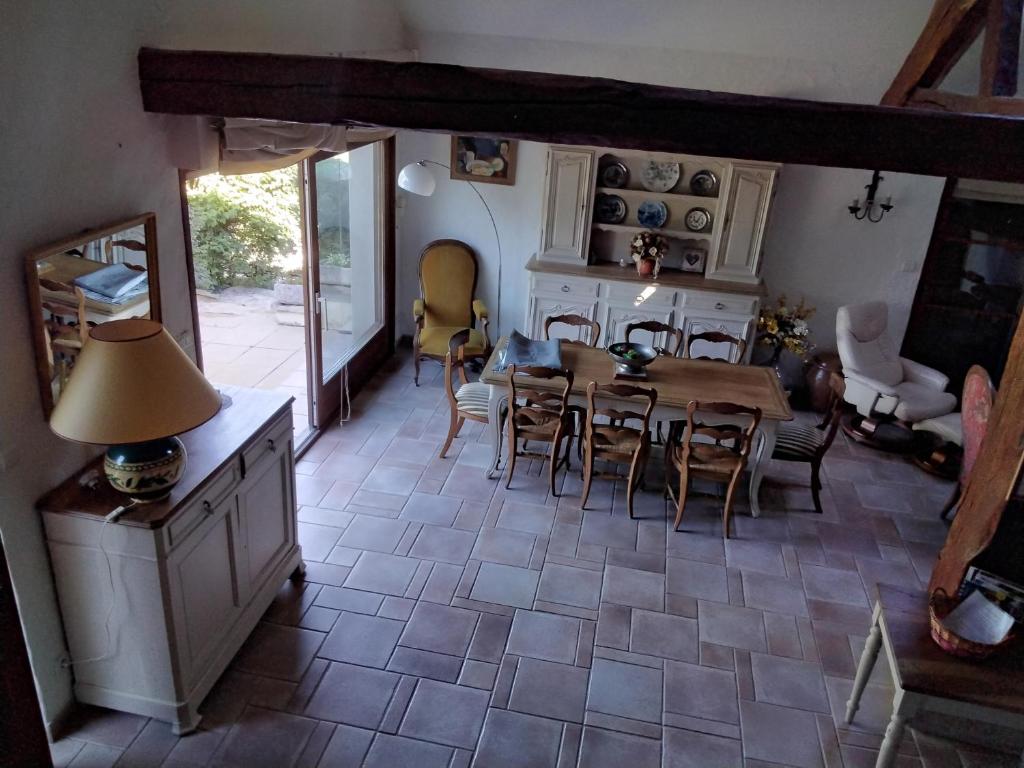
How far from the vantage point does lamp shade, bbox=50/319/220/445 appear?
244 cm

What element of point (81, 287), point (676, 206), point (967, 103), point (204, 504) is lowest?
point (204, 504)

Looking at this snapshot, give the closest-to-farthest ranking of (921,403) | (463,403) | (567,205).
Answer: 1. (463,403)
2. (921,403)
3. (567,205)

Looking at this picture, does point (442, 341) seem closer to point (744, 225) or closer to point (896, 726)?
point (744, 225)

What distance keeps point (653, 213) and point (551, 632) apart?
12.3 ft

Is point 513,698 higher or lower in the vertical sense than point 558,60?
lower

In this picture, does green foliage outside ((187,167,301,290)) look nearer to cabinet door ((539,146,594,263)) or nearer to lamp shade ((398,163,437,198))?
lamp shade ((398,163,437,198))

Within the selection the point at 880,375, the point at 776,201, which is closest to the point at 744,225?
the point at 776,201

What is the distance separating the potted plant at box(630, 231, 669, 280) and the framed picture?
4.11 feet

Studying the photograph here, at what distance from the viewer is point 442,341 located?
6.27 metres

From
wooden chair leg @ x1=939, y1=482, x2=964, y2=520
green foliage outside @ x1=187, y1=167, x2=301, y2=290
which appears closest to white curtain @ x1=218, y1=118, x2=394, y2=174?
green foliage outside @ x1=187, y1=167, x2=301, y2=290

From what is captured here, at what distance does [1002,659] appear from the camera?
2826 mm

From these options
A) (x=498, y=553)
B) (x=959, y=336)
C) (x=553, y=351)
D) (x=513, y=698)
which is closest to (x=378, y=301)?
(x=553, y=351)

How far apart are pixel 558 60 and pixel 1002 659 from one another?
4.99 m

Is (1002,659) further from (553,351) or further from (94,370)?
(94,370)
